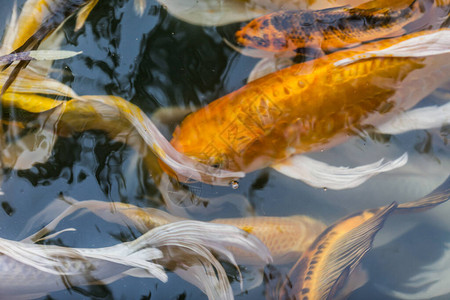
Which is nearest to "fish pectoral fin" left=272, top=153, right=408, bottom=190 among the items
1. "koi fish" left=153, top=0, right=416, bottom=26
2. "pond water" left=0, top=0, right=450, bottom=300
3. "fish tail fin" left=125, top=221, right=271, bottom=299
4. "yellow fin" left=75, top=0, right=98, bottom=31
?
"pond water" left=0, top=0, right=450, bottom=300

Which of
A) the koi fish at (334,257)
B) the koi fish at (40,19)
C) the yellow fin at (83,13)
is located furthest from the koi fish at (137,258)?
the yellow fin at (83,13)

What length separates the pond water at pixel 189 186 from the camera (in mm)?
1854

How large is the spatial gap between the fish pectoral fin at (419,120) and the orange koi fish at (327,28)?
0.41 metres

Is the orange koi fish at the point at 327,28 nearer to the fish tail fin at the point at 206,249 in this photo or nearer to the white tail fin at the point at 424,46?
the white tail fin at the point at 424,46

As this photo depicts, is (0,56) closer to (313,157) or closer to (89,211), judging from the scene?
(89,211)

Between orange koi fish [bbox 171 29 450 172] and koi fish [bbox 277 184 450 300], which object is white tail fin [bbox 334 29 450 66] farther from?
koi fish [bbox 277 184 450 300]

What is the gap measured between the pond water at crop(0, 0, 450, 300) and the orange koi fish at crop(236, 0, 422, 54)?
0.17 m

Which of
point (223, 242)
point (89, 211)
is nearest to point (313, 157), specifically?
point (223, 242)

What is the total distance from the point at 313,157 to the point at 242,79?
54 cm

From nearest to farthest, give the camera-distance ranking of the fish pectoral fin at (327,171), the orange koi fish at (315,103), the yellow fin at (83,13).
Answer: the orange koi fish at (315,103) < the fish pectoral fin at (327,171) < the yellow fin at (83,13)

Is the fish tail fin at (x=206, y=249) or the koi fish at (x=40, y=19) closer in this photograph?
the fish tail fin at (x=206, y=249)

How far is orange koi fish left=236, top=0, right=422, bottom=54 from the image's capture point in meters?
1.89

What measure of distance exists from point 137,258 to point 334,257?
0.95m

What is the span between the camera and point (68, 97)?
1915 mm
